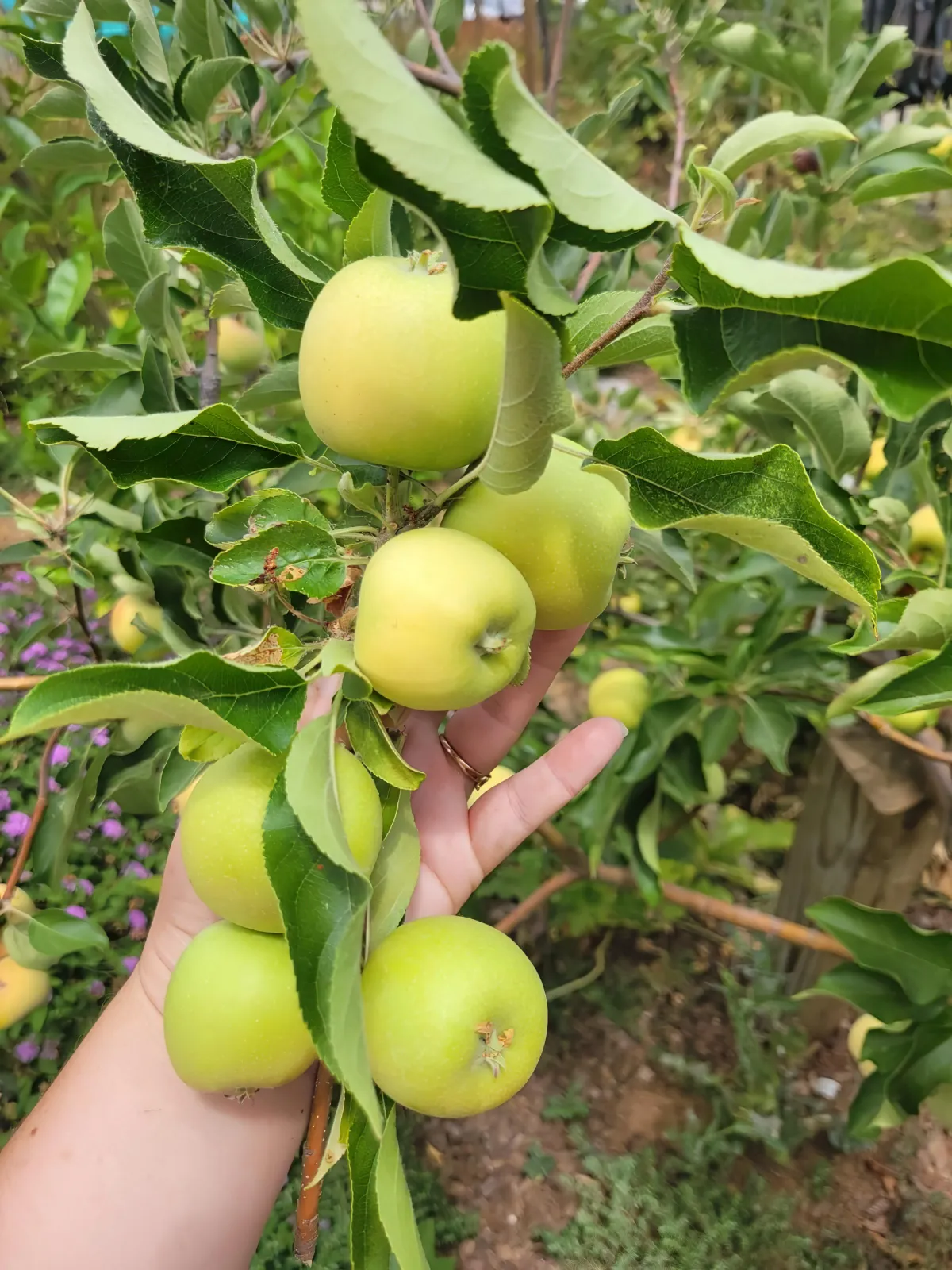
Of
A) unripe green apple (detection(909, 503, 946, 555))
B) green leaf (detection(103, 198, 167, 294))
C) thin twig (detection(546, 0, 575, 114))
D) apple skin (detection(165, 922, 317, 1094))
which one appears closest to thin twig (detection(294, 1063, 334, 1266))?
apple skin (detection(165, 922, 317, 1094))

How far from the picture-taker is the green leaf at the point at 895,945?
3.05ft

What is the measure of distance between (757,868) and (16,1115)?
5.70ft

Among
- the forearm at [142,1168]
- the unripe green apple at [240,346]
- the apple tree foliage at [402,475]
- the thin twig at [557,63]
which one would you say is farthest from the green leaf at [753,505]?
the thin twig at [557,63]

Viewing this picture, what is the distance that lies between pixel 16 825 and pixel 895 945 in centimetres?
169

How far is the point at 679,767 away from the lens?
1.15 meters

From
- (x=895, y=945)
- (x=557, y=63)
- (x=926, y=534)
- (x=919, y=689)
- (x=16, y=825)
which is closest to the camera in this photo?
(x=919, y=689)

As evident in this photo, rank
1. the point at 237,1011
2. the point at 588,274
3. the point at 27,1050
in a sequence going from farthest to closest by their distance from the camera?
1. the point at 27,1050
2. the point at 588,274
3. the point at 237,1011

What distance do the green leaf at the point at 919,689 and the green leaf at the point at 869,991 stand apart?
484 millimetres

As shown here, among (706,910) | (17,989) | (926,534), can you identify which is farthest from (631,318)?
(17,989)

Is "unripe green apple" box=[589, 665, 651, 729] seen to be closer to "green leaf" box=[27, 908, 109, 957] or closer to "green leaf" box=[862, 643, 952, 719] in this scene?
"green leaf" box=[862, 643, 952, 719]

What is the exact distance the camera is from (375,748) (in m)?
0.51

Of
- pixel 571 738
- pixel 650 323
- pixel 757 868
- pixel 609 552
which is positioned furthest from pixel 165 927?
pixel 757 868

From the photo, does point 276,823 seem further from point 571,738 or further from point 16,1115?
point 16,1115

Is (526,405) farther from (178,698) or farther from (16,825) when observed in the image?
(16,825)
